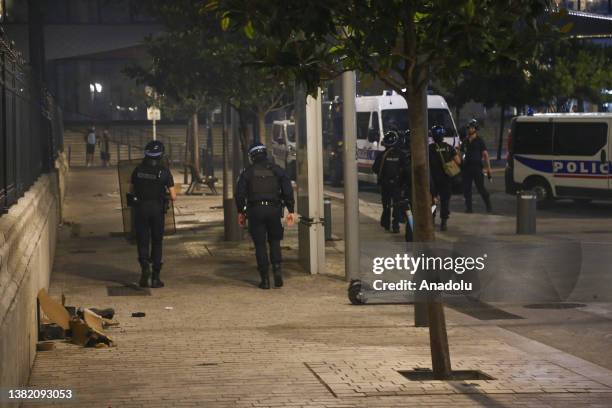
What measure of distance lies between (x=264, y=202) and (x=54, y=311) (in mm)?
4026

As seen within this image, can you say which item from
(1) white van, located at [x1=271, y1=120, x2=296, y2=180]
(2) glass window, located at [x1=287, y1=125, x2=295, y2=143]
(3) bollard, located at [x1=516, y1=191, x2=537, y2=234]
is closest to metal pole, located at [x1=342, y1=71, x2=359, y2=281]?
(3) bollard, located at [x1=516, y1=191, x2=537, y2=234]

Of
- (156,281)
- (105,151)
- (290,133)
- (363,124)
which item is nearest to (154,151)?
(156,281)

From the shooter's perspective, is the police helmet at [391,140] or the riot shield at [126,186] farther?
the police helmet at [391,140]

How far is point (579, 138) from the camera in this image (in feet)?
81.8

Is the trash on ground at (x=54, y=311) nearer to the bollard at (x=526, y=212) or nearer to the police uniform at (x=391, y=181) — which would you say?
the police uniform at (x=391, y=181)

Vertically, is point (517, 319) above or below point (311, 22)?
below

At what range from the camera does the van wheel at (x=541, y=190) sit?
25.7 metres

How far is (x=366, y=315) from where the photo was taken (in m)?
12.1

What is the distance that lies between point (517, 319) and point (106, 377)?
16.2 feet

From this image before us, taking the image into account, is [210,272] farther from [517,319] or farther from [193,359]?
[193,359]

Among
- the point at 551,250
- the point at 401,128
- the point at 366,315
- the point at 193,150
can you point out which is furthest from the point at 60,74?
the point at 366,315

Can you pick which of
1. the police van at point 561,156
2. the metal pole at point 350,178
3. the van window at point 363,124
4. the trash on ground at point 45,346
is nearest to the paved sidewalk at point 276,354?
the trash on ground at point 45,346

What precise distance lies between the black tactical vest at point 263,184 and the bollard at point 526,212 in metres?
6.58

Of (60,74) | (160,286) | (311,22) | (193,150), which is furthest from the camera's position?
(60,74)
